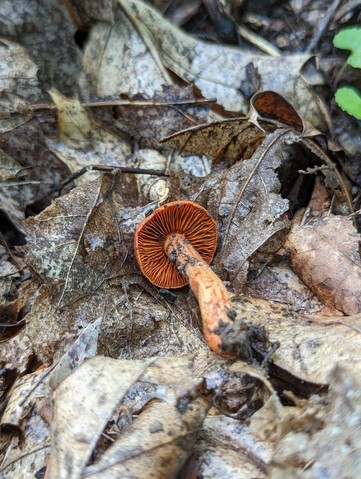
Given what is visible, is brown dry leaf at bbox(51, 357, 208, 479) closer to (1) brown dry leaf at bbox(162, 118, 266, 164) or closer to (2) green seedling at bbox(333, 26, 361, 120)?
(1) brown dry leaf at bbox(162, 118, 266, 164)

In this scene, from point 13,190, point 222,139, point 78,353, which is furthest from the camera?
point 13,190

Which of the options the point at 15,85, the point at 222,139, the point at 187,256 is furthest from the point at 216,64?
the point at 187,256

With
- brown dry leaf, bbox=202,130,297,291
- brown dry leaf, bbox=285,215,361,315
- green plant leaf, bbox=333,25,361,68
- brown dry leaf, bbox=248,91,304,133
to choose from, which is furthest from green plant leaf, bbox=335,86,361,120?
brown dry leaf, bbox=285,215,361,315

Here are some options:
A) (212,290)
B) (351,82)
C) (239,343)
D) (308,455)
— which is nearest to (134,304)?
(212,290)

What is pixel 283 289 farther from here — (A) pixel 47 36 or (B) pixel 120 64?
(A) pixel 47 36

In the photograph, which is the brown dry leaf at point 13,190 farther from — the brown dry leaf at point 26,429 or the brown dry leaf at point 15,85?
the brown dry leaf at point 26,429

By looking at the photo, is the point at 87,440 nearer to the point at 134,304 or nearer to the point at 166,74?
the point at 134,304

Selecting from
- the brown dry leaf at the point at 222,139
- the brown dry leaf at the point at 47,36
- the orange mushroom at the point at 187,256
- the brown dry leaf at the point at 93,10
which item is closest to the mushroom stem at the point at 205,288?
the orange mushroom at the point at 187,256
